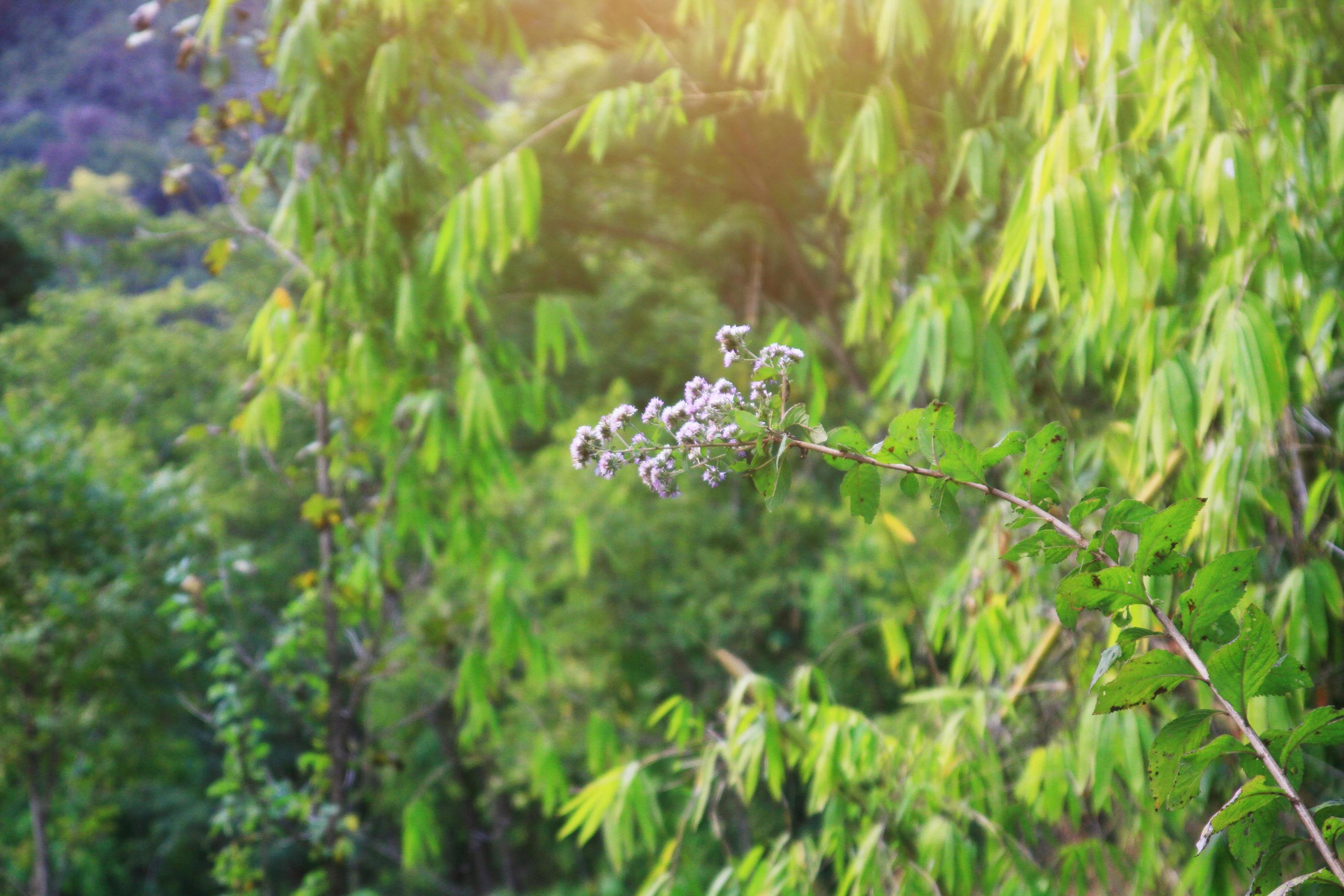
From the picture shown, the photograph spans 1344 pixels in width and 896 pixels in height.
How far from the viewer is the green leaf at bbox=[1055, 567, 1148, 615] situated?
47 cm

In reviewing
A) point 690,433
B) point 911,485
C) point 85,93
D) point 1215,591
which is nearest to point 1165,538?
point 1215,591

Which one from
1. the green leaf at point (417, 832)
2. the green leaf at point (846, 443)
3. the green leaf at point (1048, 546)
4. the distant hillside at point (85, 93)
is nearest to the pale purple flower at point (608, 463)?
the green leaf at point (846, 443)

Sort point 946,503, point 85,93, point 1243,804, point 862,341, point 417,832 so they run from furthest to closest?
1. point 85,93
2. point 862,341
3. point 417,832
4. point 946,503
5. point 1243,804

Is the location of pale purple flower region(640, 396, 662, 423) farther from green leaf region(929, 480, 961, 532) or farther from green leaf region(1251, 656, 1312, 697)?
green leaf region(1251, 656, 1312, 697)

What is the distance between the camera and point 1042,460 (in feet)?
1.75

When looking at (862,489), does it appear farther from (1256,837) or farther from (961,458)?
(1256,837)

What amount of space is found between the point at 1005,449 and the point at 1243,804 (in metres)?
0.20

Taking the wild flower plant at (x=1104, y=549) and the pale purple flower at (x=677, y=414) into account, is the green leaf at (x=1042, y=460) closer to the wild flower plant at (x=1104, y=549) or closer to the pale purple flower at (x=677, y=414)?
the wild flower plant at (x=1104, y=549)

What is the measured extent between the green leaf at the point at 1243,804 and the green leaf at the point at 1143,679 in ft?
0.18

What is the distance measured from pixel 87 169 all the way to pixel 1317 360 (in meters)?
20.2

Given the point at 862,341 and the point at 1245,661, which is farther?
the point at 862,341

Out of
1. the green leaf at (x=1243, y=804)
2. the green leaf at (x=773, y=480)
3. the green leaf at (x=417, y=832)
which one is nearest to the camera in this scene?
the green leaf at (x=1243, y=804)

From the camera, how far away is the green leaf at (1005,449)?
52 cm

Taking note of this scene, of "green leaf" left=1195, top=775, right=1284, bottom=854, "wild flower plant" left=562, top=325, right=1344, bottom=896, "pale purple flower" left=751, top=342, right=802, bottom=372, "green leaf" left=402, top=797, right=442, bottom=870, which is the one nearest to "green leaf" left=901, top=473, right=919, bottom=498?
"wild flower plant" left=562, top=325, right=1344, bottom=896
